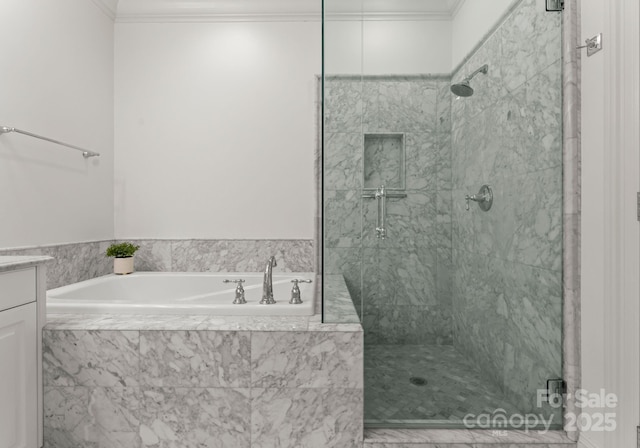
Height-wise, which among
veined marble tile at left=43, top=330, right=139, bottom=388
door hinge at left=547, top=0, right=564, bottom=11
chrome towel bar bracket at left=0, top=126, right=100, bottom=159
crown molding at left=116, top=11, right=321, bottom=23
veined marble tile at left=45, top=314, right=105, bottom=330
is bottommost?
veined marble tile at left=43, top=330, right=139, bottom=388

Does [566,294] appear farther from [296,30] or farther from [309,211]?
[296,30]

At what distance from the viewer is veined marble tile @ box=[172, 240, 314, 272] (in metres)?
2.54

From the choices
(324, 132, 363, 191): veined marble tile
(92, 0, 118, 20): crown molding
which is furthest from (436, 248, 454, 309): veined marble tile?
(92, 0, 118, 20): crown molding

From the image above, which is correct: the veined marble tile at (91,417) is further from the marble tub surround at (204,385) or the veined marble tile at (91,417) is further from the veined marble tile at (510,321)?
the veined marble tile at (510,321)

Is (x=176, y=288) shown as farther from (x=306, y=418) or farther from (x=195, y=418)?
(x=306, y=418)

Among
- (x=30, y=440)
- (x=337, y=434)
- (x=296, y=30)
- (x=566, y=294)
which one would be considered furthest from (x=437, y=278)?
(x=296, y=30)

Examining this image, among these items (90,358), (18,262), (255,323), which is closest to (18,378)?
(90,358)

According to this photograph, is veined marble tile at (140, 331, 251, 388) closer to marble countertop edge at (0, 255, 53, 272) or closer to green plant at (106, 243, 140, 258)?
marble countertop edge at (0, 255, 53, 272)

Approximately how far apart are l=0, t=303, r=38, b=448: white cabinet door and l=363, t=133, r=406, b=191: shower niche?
139 cm

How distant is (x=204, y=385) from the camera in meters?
1.31

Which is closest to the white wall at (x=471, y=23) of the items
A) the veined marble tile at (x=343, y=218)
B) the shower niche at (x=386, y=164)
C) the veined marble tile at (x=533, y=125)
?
the veined marble tile at (x=533, y=125)

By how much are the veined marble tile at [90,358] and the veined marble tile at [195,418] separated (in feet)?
0.39

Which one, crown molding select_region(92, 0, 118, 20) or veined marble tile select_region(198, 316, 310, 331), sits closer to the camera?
veined marble tile select_region(198, 316, 310, 331)

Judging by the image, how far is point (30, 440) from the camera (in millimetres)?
1265
